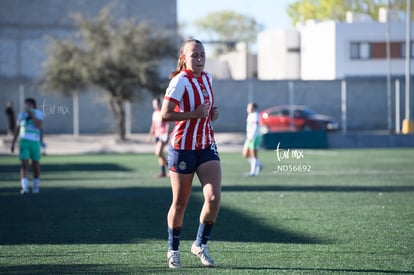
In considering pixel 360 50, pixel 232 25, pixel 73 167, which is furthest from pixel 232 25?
pixel 73 167

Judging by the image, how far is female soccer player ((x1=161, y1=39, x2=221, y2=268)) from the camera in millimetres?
8500

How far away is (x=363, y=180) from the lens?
21.5m

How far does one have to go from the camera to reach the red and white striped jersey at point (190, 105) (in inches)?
336

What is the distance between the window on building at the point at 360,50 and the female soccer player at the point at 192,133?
189ft

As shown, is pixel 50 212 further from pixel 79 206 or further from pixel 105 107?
pixel 105 107

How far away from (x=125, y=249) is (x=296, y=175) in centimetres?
1443

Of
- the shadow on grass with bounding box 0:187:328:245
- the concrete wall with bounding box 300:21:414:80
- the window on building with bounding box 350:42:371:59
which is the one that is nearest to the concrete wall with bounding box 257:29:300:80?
the concrete wall with bounding box 300:21:414:80

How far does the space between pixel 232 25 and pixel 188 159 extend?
4232 inches

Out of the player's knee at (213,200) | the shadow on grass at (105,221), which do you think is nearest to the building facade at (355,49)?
the shadow on grass at (105,221)

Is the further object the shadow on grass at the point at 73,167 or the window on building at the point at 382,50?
the window on building at the point at 382,50

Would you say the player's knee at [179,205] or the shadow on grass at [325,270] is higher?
the player's knee at [179,205]

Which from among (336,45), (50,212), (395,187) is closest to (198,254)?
(50,212)

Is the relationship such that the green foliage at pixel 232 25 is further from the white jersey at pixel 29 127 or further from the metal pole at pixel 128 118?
the white jersey at pixel 29 127

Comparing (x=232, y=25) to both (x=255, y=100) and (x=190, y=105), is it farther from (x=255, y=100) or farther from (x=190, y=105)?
(x=190, y=105)
